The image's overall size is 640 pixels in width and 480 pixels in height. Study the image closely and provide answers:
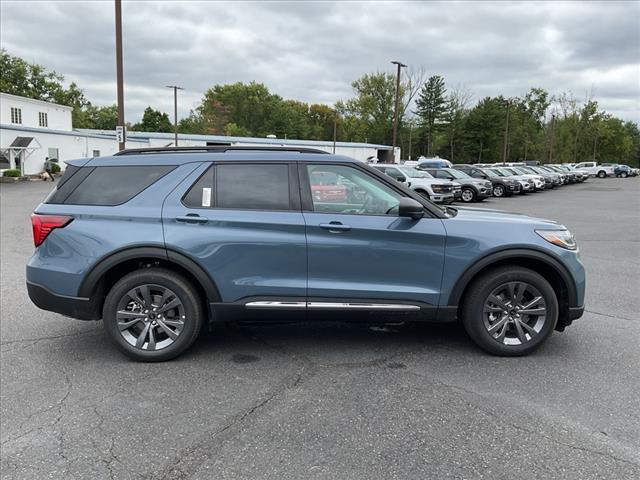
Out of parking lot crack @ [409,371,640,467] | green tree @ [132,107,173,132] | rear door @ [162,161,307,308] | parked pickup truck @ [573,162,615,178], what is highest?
green tree @ [132,107,173,132]

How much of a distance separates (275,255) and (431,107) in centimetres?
8571

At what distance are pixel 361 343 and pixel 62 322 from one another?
3.10 m

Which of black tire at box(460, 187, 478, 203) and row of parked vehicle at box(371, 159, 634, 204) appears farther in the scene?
black tire at box(460, 187, 478, 203)

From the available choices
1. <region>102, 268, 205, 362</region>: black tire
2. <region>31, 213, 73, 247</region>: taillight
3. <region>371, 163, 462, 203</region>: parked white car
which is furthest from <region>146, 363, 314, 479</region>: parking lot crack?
<region>371, 163, 462, 203</region>: parked white car

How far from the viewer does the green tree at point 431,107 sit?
3285 inches

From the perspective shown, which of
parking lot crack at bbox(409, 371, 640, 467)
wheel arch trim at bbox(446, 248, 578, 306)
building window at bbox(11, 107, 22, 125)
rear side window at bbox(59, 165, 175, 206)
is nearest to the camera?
parking lot crack at bbox(409, 371, 640, 467)

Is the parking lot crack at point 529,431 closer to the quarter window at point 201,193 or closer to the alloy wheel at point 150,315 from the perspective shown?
the alloy wheel at point 150,315

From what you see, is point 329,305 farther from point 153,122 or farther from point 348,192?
point 153,122

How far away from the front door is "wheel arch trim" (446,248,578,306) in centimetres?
17

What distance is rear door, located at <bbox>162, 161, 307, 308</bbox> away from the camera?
13.1 feet

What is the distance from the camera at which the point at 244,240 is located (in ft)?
13.0

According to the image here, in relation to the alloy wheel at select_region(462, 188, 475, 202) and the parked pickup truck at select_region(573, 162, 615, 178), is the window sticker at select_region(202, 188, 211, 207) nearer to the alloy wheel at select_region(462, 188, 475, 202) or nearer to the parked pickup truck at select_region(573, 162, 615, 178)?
the alloy wheel at select_region(462, 188, 475, 202)

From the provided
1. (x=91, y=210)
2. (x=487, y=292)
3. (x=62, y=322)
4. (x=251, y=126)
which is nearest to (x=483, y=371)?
(x=487, y=292)

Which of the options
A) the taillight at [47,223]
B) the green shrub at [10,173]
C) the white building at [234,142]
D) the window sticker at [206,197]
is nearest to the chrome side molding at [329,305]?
the window sticker at [206,197]
